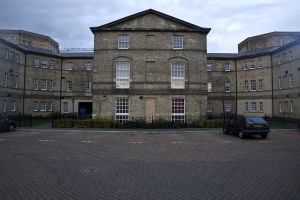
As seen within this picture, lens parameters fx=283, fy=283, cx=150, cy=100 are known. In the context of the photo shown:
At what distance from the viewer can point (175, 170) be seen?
32.6 feet

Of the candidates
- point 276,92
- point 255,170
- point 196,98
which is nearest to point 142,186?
point 255,170

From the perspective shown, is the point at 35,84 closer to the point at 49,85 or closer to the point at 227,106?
the point at 49,85

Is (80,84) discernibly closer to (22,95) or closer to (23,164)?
(22,95)

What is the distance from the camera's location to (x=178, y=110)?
106 feet

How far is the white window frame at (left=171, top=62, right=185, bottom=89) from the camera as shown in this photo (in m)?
32.4

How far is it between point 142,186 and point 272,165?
18.8 ft

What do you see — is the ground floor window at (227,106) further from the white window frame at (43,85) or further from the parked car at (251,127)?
the white window frame at (43,85)

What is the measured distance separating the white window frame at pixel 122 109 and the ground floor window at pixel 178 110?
5.22 m

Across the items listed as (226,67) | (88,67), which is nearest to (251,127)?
(226,67)

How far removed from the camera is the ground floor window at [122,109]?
1252 inches

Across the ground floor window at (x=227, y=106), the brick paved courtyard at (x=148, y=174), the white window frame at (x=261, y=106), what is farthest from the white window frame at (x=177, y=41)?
the ground floor window at (x=227, y=106)

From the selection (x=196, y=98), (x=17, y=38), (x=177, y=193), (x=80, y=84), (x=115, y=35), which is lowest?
(x=177, y=193)

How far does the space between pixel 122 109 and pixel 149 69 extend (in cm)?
549

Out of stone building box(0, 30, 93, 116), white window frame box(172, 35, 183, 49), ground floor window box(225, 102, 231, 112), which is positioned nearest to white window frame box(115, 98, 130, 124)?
white window frame box(172, 35, 183, 49)
